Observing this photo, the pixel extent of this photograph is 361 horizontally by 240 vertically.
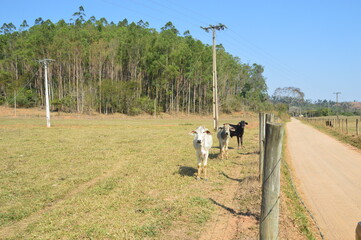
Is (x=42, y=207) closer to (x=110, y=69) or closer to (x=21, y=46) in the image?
(x=110, y=69)

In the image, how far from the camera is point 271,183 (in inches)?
137

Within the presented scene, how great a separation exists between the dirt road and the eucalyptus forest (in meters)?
49.8

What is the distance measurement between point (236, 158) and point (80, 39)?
190 ft

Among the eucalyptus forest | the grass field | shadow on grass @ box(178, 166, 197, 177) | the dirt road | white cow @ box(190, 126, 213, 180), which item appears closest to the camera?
the grass field

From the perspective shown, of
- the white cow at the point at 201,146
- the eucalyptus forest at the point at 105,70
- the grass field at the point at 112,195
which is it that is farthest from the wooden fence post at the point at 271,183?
the eucalyptus forest at the point at 105,70

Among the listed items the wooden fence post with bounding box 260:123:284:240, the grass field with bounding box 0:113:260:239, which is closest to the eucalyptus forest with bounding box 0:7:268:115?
the grass field with bounding box 0:113:260:239

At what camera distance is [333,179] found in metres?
8.63

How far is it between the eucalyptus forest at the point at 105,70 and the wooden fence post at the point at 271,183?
55.7 m

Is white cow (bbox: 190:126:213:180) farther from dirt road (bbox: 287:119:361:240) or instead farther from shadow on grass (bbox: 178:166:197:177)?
dirt road (bbox: 287:119:361:240)

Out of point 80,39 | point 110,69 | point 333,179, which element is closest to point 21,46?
point 80,39

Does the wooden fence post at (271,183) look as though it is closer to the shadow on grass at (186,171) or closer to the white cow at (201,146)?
the white cow at (201,146)

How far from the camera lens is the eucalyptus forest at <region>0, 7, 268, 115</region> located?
5800 cm

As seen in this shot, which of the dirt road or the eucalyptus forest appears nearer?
the dirt road

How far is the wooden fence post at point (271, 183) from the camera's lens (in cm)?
337
